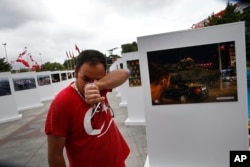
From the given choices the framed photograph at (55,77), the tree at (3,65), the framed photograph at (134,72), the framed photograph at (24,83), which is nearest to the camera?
the framed photograph at (134,72)

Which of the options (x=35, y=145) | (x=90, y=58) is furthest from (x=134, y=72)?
(x=90, y=58)

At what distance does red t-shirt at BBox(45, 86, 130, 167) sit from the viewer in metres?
1.14

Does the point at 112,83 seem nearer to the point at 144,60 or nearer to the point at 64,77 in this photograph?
the point at 144,60

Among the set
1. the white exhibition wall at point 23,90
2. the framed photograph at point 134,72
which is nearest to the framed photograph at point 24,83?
the white exhibition wall at point 23,90

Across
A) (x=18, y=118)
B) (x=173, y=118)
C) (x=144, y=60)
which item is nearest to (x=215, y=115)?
(x=173, y=118)

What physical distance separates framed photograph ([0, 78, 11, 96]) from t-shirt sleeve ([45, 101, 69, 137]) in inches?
379

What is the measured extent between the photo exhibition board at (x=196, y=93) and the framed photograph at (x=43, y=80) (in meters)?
13.8

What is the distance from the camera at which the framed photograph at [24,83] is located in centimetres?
1184

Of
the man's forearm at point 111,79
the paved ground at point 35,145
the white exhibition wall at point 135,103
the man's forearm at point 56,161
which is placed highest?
the man's forearm at point 111,79

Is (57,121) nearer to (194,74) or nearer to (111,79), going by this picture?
(111,79)

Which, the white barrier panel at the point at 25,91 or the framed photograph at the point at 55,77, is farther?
the framed photograph at the point at 55,77

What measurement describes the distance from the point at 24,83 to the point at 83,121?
41.0 ft

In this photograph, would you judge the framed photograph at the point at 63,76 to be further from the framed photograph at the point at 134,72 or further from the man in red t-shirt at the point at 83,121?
the man in red t-shirt at the point at 83,121

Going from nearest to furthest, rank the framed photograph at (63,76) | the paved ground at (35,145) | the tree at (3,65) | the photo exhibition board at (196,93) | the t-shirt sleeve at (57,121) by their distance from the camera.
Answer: the t-shirt sleeve at (57,121) < the photo exhibition board at (196,93) < the paved ground at (35,145) < the framed photograph at (63,76) < the tree at (3,65)
